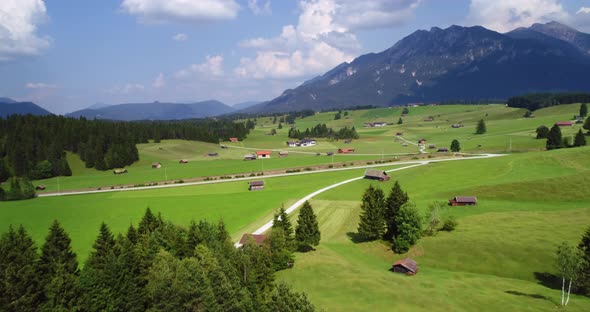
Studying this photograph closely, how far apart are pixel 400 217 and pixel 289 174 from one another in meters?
66.3

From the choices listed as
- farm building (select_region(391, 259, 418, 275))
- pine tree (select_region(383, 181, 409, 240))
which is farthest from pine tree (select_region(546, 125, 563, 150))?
farm building (select_region(391, 259, 418, 275))

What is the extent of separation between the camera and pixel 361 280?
135ft

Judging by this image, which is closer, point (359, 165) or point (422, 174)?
point (422, 174)

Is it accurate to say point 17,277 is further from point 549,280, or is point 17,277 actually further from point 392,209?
point 549,280

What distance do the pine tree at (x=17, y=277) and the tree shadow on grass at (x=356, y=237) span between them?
4320 centimetres

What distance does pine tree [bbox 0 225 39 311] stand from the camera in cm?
3289

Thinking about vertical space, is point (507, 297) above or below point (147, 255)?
below

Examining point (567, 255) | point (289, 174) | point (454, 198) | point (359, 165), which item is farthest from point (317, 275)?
point (359, 165)

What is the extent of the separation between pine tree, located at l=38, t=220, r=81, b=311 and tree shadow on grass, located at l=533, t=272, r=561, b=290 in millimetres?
49972

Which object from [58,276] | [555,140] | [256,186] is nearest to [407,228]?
[58,276]

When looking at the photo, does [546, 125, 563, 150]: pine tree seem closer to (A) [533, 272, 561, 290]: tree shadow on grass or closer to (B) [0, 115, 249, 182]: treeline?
(A) [533, 272, 561, 290]: tree shadow on grass

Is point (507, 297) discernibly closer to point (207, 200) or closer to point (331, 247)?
point (331, 247)

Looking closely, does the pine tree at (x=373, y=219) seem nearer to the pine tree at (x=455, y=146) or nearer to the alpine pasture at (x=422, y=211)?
the alpine pasture at (x=422, y=211)

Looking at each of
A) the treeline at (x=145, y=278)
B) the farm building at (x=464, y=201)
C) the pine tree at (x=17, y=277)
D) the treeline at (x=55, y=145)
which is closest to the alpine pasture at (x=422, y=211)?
the farm building at (x=464, y=201)
